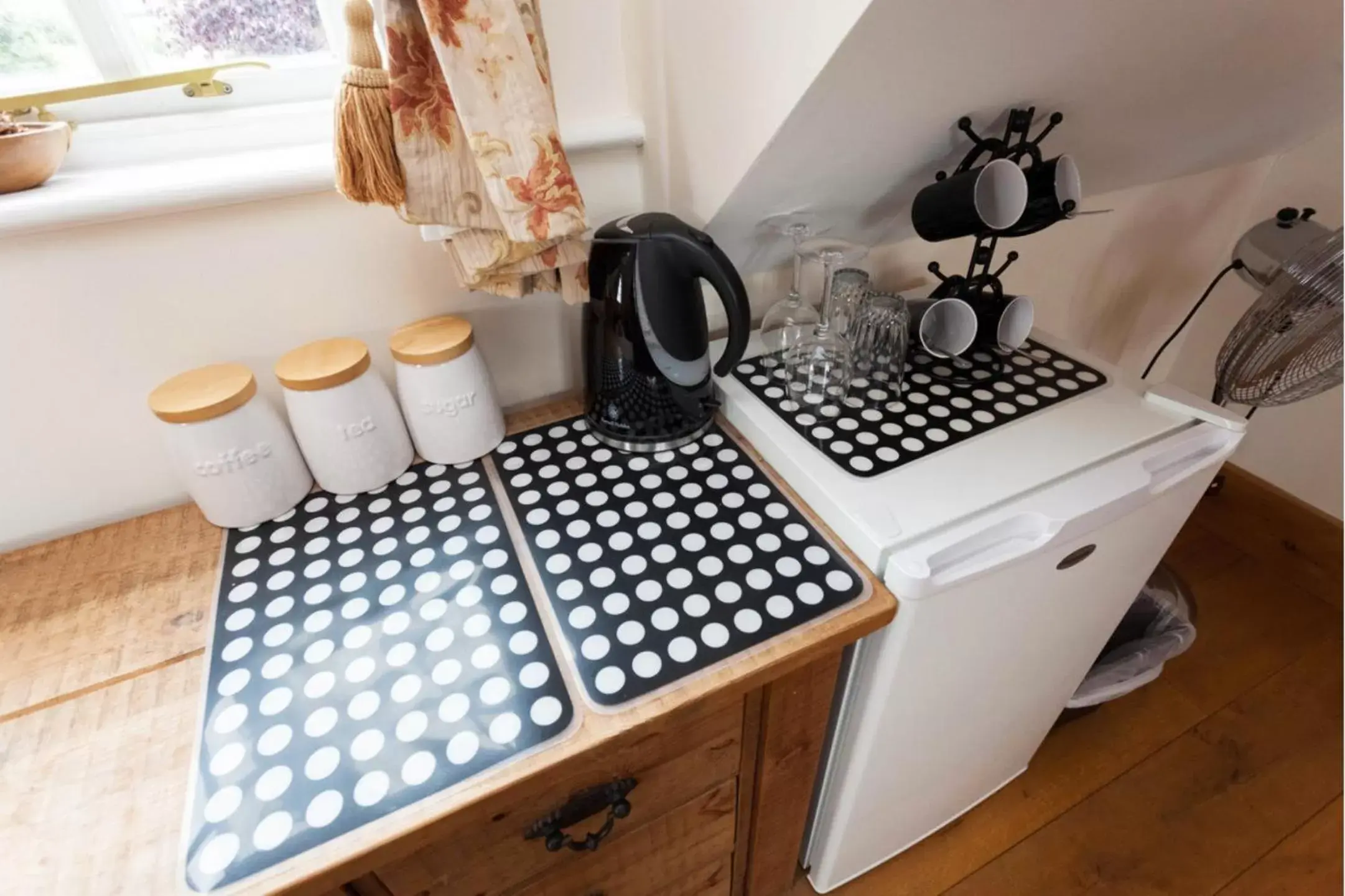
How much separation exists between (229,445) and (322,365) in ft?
0.44

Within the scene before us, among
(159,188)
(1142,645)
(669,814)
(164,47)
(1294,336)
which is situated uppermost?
(164,47)

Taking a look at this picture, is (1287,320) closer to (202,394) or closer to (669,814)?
(669,814)

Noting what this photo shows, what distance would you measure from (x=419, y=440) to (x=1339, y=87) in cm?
164

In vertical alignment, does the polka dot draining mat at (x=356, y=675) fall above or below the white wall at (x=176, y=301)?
below

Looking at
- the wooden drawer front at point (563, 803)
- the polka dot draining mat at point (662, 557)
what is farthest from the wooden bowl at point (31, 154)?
the wooden drawer front at point (563, 803)

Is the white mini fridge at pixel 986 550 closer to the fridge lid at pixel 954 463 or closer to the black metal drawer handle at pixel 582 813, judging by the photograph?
the fridge lid at pixel 954 463

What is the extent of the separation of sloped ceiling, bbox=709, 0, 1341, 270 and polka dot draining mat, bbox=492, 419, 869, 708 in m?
0.36

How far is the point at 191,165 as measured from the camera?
753 millimetres

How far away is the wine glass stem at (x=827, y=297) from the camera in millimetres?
854

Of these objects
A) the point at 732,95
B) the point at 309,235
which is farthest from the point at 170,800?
the point at 732,95

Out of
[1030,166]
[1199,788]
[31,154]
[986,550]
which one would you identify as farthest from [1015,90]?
[1199,788]

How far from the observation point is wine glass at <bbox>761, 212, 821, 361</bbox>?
34.8 inches

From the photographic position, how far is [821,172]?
80cm

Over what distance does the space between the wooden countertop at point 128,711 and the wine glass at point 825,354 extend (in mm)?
168
